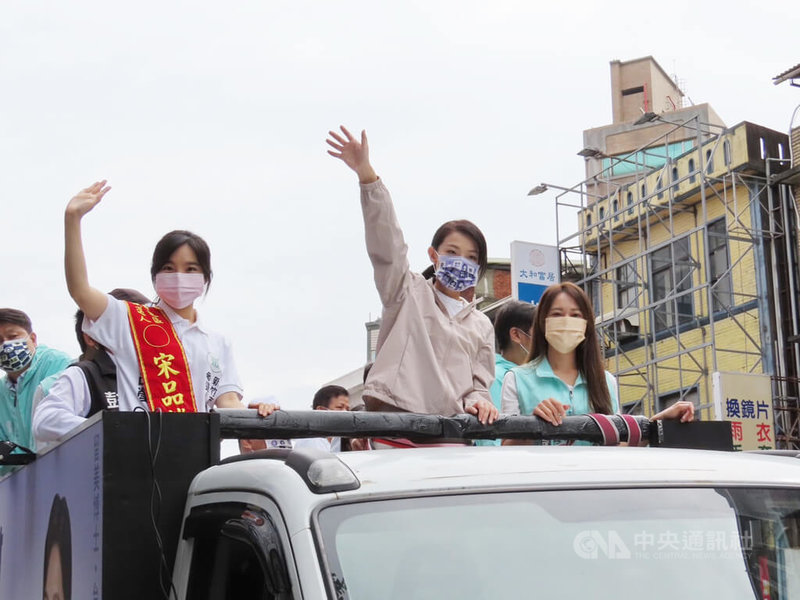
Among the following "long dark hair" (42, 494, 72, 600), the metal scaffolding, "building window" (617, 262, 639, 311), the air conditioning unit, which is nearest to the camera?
"long dark hair" (42, 494, 72, 600)

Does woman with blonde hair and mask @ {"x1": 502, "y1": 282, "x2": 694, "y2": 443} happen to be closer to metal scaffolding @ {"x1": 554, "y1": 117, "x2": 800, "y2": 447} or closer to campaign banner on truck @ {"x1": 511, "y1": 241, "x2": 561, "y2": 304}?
metal scaffolding @ {"x1": 554, "y1": 117, "x2": 800, "y2": 447}

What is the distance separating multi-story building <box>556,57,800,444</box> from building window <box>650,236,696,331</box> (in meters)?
0.03

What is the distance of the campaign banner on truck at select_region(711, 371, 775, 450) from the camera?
1898 cm

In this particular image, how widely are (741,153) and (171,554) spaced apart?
68.2 feet

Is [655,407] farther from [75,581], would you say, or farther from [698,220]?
[75,581]

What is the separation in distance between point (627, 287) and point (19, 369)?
21.7 m

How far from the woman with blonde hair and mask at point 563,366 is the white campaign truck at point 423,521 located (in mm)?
1636

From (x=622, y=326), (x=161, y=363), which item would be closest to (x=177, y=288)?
(x=161, y=363)

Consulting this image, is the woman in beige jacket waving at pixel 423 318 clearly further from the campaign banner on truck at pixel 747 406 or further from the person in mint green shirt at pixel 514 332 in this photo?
the campaign banner on truck at pixel 747 406

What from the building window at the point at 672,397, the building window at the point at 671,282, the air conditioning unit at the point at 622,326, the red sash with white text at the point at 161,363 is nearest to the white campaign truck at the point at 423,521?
the red sash with white text at the point at 161,363

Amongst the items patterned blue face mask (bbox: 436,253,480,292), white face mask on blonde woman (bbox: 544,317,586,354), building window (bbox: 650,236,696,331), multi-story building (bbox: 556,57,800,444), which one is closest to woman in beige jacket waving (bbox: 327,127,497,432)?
patterned blue face mask (bbox: 436,253,480,292)

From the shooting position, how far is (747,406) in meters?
19.3

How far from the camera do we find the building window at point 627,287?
25266mm

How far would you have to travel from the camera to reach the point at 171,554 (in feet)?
8.41
